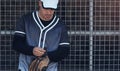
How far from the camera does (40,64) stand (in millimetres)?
5402

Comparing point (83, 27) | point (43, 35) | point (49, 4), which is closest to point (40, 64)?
point (43, 35)

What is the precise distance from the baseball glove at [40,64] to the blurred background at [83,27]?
274 cm

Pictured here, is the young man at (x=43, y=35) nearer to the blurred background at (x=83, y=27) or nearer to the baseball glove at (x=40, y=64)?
the baseball glove at (x=40, y=64)

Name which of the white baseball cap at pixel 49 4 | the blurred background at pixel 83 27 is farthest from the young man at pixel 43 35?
the blurred background at pixel 83 27

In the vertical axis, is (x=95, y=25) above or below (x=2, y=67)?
above

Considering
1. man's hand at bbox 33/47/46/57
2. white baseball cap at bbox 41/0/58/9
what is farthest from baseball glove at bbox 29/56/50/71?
white baseball cap at bbox 41/0/58/9

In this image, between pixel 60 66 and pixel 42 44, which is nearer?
pixel 42 44

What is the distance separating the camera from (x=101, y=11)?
26.8 ft

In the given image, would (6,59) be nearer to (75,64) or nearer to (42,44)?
(75,64)

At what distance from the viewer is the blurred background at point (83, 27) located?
8141 mm

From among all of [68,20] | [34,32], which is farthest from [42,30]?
[68,20]

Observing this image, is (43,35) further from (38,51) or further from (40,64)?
(40,64)

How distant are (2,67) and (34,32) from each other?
2.86 meters

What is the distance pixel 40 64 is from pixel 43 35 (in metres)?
0.33
